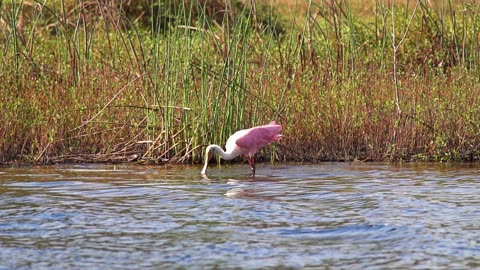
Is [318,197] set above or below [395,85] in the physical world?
below

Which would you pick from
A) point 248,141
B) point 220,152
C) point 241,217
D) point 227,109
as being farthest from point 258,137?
point 241,217

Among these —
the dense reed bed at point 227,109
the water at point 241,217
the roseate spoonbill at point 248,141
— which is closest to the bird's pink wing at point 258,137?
the roseate spoonbill at point 248,141

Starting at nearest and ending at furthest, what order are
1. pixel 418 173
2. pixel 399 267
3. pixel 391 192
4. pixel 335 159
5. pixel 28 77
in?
pixel 399 267 → pixel 391 192 → pixel 418 173 → pixel 335 159 → pixel 28 77

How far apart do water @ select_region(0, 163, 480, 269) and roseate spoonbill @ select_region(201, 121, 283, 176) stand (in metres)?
0.20

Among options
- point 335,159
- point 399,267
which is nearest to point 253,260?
point 399,267

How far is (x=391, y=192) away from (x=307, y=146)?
6.34 ft

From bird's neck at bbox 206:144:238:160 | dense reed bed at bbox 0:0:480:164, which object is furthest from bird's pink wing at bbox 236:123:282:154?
dense reed bed at bbox 0:0:480:164

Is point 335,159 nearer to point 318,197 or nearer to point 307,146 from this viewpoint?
point 307,146

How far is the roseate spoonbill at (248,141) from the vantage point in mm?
8984

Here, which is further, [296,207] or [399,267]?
[296,207]

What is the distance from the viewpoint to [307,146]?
9.95m

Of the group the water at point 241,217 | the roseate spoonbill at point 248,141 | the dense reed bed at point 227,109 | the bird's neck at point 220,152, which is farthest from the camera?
the dense reed bed at point 227,109

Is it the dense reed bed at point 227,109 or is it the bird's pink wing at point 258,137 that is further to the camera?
the dense reed bed at point 227,109

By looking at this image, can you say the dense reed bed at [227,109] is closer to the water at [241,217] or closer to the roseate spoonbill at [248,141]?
the water at [241,217]
